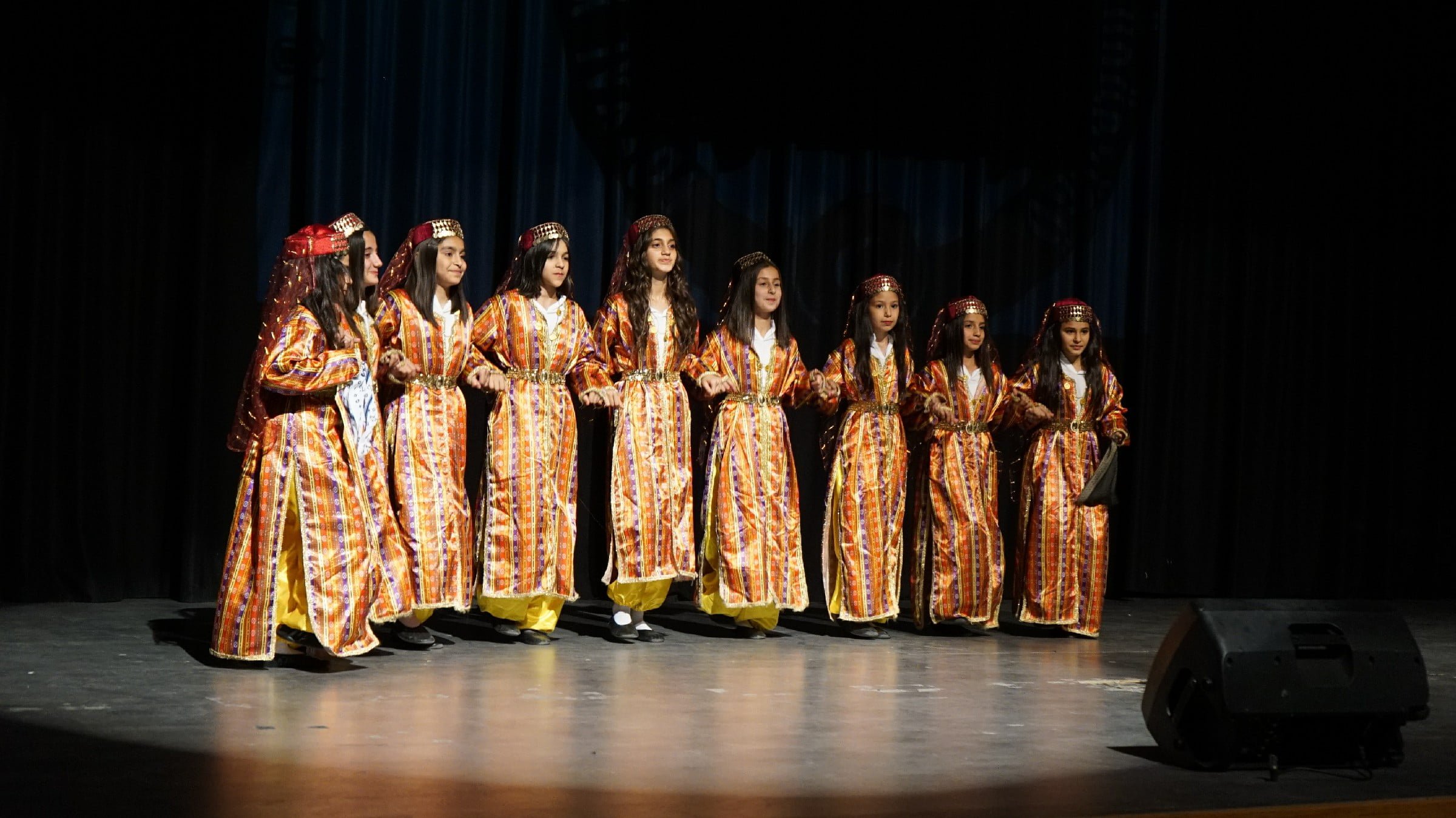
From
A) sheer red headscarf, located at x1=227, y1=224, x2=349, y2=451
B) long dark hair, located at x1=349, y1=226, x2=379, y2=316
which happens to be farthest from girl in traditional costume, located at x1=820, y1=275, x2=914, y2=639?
sheer red headscarf, located at x1=227, y1=224, x2=349, y2=451

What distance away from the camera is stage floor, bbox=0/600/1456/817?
315cm

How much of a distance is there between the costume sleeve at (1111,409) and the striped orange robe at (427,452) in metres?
2.51

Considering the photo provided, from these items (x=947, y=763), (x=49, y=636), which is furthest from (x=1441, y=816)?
(x=49, y=636)

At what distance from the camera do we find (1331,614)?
3396 millimetres

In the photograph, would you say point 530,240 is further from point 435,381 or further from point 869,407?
point 869,407

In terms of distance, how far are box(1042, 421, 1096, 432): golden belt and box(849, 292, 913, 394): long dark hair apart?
2.01 ft

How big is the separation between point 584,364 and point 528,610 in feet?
2.89

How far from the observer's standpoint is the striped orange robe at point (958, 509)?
19.7 feet

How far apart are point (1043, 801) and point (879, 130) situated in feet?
14.0

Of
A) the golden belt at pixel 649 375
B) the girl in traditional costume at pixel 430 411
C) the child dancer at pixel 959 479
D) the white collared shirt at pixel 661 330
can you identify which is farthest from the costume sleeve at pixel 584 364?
the child dancer at pixel 959 479

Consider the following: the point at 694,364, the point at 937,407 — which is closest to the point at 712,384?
the point at 694,364

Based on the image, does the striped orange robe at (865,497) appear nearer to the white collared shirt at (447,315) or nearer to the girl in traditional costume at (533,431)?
the girl in traditional costume at (533,431)

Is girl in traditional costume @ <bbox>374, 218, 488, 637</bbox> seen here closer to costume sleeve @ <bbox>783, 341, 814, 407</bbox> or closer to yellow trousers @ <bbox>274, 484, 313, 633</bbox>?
yellow trousers @ <bbox>274, 484, 313, 633</bbox>

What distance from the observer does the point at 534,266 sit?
542 centimetres
